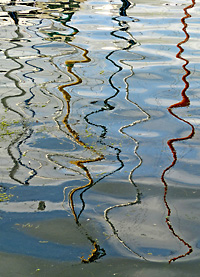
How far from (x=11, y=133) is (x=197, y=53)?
3.36 m

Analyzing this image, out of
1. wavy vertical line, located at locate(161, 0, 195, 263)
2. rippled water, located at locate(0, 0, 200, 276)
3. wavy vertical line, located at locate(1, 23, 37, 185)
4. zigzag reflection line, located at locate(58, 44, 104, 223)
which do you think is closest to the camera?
rippled water, located at locate(0, 0, 200, 276)

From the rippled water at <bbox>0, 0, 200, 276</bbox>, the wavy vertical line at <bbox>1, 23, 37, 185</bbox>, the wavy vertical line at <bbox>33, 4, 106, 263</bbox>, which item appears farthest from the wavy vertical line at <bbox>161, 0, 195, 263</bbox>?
the wavy vertical line at <bbox>1, 23, 37, 185</bbox>

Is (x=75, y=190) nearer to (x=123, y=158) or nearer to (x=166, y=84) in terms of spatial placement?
(x=123, y=158)

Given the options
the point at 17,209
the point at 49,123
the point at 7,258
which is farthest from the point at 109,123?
the point at 7,258

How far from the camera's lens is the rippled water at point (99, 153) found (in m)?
Answer: 2.92

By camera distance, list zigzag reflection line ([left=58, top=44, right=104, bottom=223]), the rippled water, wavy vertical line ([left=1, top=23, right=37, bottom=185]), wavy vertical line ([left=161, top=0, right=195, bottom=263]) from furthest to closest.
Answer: wavy vertical line ([left=1, top=23, right=37, bottom=185]) → zigzag reflection line ([left=58, top=44, right=104, bottom=223]) → wavy vertical line ([left=161, top=0, right=195, bottom=263]) → the rippled water

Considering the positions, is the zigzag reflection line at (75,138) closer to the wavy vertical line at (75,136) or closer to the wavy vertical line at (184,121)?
the wavy vertical line at (75,136)

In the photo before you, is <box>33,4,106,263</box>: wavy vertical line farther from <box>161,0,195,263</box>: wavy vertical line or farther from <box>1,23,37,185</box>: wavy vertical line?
<box>161,0,195,263</box>: wavy vertical line

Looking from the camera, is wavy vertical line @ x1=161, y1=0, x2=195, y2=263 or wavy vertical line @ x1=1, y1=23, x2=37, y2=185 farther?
wavy vertical line @ x1=1, y1=23, x2=37, y2=185

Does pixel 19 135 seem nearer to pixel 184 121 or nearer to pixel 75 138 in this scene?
pixel 75 138

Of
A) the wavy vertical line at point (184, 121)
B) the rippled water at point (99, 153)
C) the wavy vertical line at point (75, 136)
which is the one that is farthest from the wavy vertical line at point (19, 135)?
the wavy vertical line at point (184, 121)

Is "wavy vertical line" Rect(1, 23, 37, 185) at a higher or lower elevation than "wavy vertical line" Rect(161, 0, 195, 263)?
higher

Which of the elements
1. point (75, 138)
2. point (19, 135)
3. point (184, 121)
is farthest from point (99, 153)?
point (184, 121)

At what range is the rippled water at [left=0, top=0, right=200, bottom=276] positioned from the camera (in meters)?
2.92
